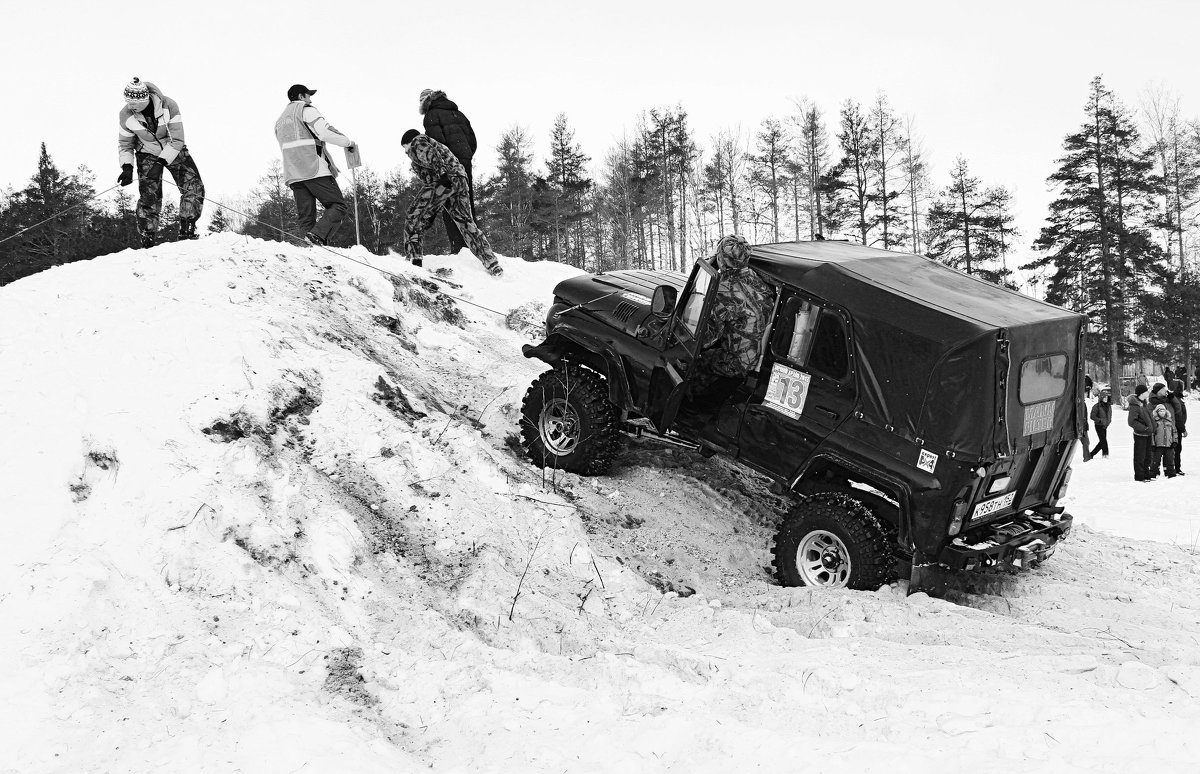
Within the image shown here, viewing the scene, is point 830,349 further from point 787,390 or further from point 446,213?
point 446,213

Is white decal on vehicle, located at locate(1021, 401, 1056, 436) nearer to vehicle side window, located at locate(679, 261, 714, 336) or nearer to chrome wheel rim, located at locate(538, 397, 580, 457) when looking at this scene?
vehicle side window, located at locate(679, 261, 714, 336)

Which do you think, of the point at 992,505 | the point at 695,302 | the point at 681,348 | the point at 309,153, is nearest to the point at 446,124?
the point at 309,153

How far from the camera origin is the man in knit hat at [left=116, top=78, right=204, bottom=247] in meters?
9.60

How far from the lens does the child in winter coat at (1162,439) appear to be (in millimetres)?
11422

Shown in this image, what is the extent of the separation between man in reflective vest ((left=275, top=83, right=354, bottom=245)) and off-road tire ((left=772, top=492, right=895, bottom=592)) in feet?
24.8

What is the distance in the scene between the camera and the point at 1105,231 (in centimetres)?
2975

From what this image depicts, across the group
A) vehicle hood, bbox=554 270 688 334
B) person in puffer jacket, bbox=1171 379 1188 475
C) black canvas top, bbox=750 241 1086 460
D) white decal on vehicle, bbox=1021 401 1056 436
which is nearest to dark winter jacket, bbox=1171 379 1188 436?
person in puffer jacket, bbox=1171 379 1188 475

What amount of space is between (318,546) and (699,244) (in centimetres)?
4002

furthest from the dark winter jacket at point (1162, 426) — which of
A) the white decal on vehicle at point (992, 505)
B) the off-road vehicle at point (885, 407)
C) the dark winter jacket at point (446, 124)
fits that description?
the dark winter jacket at point (446, 124)

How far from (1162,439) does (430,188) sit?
1130 centimetres

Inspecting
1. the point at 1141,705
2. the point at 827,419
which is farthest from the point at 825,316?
the point at 1141,705

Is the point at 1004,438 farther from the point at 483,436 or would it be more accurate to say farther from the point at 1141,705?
the point at 483,436

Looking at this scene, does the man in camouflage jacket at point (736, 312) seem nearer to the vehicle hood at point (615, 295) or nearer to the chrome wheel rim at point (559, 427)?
the vehicle hood at point (615, 295)

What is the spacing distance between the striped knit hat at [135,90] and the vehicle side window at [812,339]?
27.6 feet
